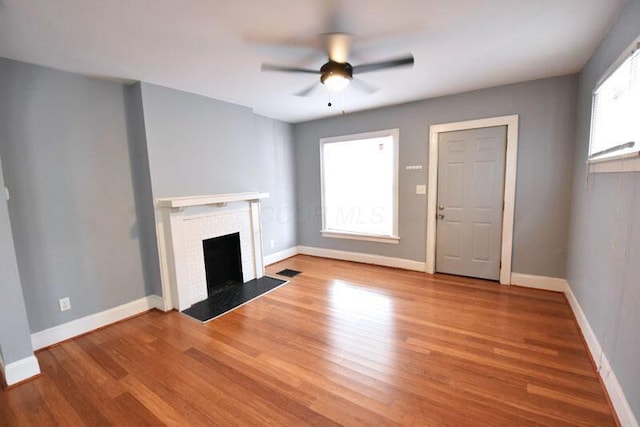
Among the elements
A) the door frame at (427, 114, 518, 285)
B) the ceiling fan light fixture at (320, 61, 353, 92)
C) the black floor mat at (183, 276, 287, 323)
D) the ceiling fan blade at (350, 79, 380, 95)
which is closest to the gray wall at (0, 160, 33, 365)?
the black floor mat at (183, 276, 287, 323)

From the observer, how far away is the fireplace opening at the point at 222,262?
357 cm

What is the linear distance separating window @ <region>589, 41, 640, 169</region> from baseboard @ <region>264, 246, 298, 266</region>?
13.9ft

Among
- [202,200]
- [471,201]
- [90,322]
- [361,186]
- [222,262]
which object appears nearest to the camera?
[90,322]

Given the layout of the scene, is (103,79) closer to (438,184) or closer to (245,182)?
(245,182)

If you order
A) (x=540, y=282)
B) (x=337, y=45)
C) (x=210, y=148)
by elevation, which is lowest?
(x=540, y=282)

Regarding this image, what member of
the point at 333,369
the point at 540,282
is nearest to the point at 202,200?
the point at 333,369

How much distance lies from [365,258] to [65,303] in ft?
12.5

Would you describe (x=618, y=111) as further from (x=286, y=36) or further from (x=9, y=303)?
(x=9, y=303)

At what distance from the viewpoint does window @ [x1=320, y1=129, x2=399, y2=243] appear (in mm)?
4238

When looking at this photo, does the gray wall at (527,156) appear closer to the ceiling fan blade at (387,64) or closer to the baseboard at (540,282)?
the baseboard at (540,282)

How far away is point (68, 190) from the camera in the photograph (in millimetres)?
2535

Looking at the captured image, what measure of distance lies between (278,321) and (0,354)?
2.11 meters

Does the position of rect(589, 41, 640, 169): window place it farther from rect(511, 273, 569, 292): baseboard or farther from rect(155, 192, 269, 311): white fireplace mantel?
rect(155, 192, 269, 311): white fireplace mantel

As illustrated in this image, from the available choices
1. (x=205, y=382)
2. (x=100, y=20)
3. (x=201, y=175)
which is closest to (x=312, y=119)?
(x=201, y=175)
